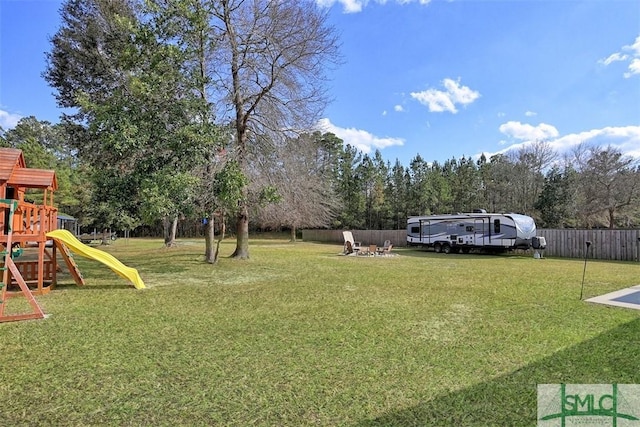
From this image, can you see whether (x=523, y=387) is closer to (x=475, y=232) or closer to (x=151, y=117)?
(x=151, y=117)

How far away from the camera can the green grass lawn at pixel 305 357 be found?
2.74 m

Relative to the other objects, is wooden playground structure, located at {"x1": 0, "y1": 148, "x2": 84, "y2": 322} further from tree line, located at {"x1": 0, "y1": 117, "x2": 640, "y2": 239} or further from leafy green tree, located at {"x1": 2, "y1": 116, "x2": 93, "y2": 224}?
leafy green tree, located at {"x1": 2, "y1": 116, "x2": 93, "y2": 224}

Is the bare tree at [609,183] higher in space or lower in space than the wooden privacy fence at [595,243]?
higher

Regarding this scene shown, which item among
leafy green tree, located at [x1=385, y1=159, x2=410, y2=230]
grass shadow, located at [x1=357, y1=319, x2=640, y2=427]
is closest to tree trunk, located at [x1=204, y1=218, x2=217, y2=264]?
grass shadow, located at [x1=357, y1=319, x2=640, y2=427]

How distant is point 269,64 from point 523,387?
1191 centimetres

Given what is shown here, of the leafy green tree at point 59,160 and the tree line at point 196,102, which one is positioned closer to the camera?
the tree line at point 196,102

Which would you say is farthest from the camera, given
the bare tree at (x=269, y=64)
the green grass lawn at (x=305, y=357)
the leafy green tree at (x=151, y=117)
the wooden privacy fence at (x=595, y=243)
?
the wooden privacy fence at (x=595, y=243)

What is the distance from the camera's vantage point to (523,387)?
3.11 meters

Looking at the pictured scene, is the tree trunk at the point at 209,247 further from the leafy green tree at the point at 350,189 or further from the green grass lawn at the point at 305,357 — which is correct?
the leafy green tree at the point at 350,189

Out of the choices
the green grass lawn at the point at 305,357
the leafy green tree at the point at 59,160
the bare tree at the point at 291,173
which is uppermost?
the leafy green tree at the point at 59,160

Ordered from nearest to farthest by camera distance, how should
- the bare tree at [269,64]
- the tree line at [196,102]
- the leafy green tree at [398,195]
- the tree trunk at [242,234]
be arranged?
the tree line at [196,102]
the bare tree at [269,64]
the tree trunk at [242,234]
the leafy green tree at [398,195]

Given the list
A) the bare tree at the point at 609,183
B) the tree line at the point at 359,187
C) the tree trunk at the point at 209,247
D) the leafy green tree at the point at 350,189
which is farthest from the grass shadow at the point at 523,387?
the leafy green tree at the point at 350,189

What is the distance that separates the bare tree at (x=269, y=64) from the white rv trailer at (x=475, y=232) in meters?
11.3

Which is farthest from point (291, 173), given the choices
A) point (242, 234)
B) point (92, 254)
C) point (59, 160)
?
point (59, 160)
